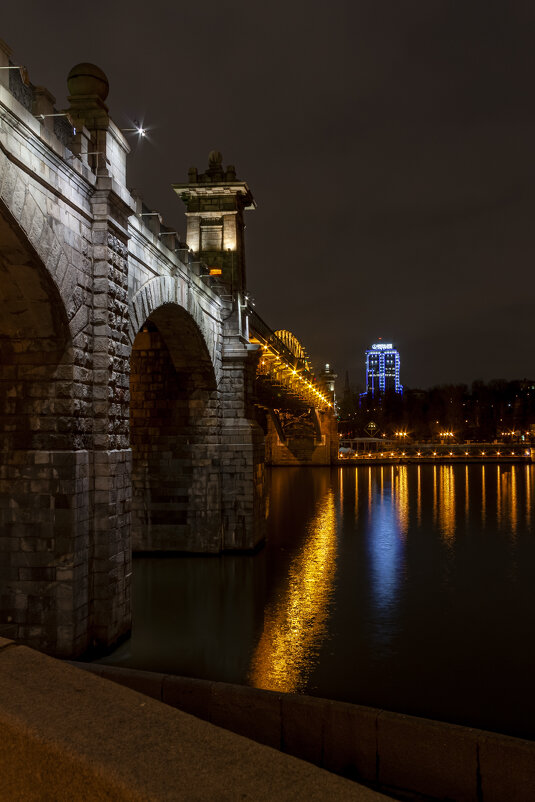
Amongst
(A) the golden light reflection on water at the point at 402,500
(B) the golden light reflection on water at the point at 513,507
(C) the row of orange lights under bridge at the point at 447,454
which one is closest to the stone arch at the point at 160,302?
(A) the golden light reflection on water at the point at 402,500

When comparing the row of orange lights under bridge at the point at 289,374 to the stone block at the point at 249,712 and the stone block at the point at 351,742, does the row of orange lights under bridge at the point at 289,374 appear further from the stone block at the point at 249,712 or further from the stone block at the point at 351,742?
the stone block at the point at 351,742

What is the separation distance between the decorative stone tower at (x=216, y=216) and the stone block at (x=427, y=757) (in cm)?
1751

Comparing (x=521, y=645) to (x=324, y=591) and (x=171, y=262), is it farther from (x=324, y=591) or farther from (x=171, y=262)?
(x=171, y=262)

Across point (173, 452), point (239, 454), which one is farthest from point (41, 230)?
point (239, 454)

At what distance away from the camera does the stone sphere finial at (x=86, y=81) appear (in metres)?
11.2

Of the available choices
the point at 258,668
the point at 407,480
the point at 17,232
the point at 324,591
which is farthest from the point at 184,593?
the point at 407,480

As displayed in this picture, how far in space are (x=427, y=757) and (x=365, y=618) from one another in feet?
25.9

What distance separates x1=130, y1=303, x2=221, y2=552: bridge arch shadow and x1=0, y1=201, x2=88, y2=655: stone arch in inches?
380

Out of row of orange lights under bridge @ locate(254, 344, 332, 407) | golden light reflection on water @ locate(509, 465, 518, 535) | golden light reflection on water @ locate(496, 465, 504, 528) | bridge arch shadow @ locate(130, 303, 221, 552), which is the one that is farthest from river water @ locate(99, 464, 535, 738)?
row of orange lights under bridge @ locate(254, 344, 332, 407)

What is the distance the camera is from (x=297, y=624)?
44.0 ft

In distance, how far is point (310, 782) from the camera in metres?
2.33

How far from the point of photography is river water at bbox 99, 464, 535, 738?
9.91m

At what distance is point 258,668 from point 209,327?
36.7ft

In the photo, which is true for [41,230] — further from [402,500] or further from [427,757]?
[402,500]
